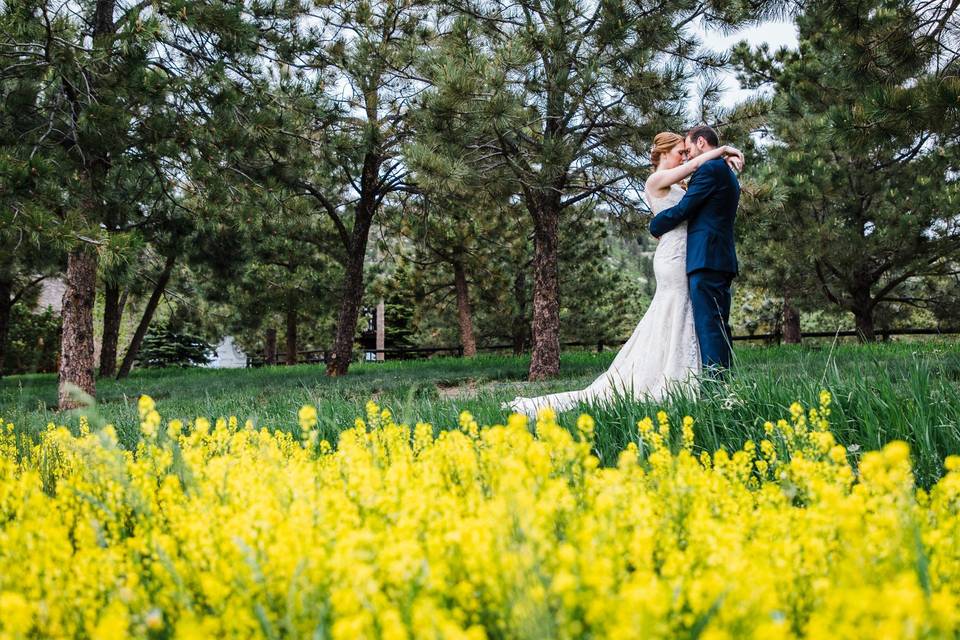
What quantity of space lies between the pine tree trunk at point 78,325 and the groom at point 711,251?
25.0 feet

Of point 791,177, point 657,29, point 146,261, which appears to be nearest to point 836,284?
point 791,177

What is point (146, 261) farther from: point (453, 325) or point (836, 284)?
point (836, 284)

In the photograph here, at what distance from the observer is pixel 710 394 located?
11.7ft

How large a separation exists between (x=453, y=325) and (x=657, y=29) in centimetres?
1760

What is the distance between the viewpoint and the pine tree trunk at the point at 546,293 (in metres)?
9.80

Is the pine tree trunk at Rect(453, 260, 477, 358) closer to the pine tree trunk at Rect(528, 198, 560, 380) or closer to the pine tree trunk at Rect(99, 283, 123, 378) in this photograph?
the pine tree trunk at Rect(528, 198, 560, 380)

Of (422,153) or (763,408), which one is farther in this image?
(422,153)

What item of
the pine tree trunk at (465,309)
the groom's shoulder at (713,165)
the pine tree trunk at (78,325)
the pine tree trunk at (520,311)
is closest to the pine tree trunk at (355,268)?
the pine tree trunk at (78,325)

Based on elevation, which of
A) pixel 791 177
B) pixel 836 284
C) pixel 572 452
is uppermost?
pixel 791 177

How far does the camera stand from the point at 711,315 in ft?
14.3

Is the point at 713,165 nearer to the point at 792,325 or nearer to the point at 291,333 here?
A: the point at 792,325

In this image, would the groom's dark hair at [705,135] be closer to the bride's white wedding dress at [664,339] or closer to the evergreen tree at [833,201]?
the bride's white wedding dress at [664,339]

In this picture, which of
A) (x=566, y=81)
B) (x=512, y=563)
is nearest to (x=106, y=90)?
(x=566, y=81)

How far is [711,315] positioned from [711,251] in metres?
0.45
